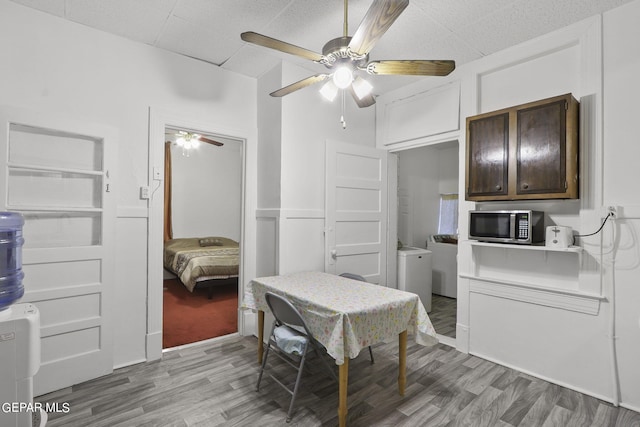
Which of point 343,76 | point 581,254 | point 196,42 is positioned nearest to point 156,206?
point 196,42

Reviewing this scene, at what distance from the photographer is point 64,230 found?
2.51m

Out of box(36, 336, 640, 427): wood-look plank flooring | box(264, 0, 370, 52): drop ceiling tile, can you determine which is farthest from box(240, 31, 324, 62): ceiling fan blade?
box(36, 336, 640, 427): wood-look plank flooring

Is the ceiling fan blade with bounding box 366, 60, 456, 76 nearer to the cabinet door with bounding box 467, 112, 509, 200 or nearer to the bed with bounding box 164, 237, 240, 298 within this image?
the cabinet door with bounding box 467, 112, 509, 200

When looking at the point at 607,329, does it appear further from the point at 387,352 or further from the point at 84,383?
the point at 84,383

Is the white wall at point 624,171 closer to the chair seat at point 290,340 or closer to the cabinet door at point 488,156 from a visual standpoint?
the cabinet door at point 488,156

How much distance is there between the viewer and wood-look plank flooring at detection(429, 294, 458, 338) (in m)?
3.76

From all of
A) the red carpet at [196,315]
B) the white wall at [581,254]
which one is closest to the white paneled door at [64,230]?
the red carpet at [196,315]

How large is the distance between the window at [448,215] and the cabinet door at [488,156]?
9.52ft

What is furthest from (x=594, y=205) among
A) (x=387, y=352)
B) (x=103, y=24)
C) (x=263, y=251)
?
(x=103, y=24)

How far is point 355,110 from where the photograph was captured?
391 cm

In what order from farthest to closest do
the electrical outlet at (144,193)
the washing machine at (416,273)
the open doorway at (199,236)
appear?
the washing machine at (416,273) < the open doorway at (199,236) < the electrical outlet at (144,193)

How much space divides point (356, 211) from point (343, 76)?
6.45 feet

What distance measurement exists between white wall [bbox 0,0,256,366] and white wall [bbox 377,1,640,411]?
2938 millimetres

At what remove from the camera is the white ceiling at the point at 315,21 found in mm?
2346
